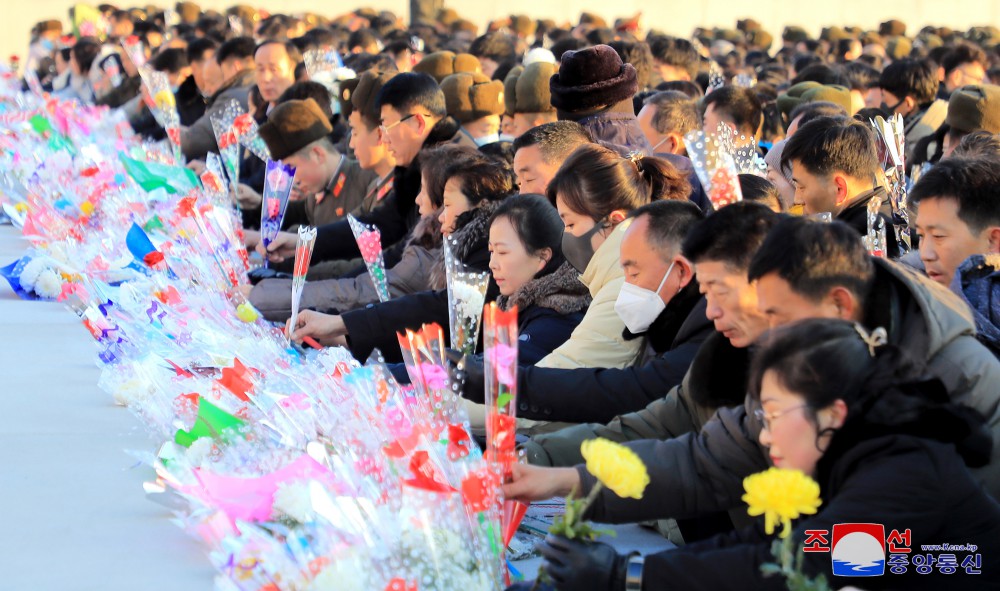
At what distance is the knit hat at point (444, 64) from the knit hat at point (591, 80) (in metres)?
2.76

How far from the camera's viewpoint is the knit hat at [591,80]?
485 centimetres

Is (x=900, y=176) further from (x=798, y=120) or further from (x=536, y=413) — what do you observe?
(x=536, y=413)

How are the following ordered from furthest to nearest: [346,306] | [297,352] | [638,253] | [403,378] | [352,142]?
1. [352,142]
2. [346,306]
3. [297,352]
4. [403,378]
5. [638,253]

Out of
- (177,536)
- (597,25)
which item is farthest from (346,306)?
(597,25)

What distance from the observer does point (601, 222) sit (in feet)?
10.9

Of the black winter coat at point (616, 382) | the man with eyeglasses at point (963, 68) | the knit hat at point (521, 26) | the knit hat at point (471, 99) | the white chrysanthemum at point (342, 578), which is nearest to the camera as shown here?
the white chrysanthemum at point (342, 578)

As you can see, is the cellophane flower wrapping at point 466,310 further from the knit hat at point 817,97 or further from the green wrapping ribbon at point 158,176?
the knit hat at point 817,97

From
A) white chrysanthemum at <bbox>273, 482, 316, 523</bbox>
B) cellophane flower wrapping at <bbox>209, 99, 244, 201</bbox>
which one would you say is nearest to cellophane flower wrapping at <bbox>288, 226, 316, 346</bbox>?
white chrysanthemum at <bbox>273, 482, 316, 523</bbox>

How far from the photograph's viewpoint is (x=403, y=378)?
3209 millimetres

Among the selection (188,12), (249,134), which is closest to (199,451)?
(249,134)

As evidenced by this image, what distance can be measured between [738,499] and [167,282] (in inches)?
84.8

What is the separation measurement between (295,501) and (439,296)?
1.66m

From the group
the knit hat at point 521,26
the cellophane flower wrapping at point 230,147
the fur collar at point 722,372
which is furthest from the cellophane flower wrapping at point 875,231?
the knit hat at point 521,26

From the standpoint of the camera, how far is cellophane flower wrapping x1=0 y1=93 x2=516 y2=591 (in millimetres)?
2143
